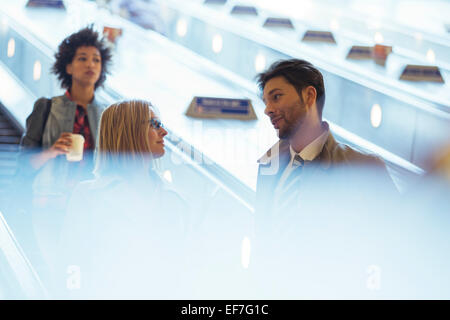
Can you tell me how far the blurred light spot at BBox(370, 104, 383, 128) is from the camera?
2328 mm

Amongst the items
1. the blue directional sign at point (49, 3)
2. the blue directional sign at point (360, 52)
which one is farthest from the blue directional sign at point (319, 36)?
the blue directional sign at point (49, 3)

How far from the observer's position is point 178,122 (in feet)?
6.30

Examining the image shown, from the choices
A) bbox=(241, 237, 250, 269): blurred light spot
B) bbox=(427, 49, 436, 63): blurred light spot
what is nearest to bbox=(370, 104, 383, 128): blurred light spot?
bbox=(427, 49, 436, 63): blurred light spot

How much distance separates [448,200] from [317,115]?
0.51m

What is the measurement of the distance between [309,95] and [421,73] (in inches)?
42.1

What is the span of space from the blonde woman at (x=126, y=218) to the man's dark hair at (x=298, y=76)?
15.5 inches

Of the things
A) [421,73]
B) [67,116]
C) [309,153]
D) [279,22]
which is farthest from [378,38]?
[67,116]

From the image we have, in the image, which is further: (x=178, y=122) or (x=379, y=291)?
(x=178, y=122)

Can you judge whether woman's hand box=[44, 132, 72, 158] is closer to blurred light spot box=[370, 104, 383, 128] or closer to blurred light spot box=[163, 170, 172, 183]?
blurred light spot box=[163, 170, 172, 183]

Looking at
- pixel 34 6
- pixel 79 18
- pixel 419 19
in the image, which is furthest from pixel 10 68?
pixel 419 19

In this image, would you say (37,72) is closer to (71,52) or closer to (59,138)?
(71,52)

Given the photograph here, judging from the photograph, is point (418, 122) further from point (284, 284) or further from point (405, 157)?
point (284, 284)

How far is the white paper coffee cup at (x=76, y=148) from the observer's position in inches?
70.7

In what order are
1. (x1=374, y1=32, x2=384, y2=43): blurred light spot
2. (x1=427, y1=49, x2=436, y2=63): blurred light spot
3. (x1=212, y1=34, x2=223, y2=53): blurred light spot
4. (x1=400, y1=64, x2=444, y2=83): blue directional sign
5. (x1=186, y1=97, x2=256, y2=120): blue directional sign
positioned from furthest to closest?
(x1=212, y1=34, x2=223, y2=53): blurred light spot < (x1=374, y1=32, x2=384, y2=43): blurred light spot < (x1=427, y1=49, x2=436, y2=63): blurred light spot < (x1=400, y1=64, x2=444, y2=83): blue directional sign < (x1=186, y1=97, x2=256, y2=120): blue directional sign
